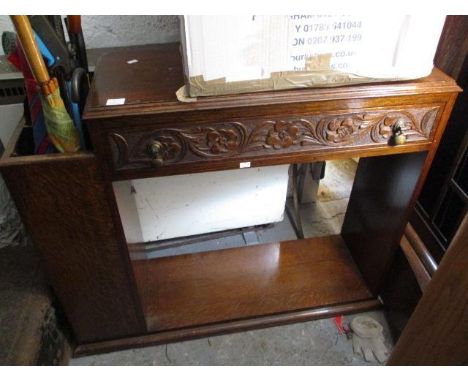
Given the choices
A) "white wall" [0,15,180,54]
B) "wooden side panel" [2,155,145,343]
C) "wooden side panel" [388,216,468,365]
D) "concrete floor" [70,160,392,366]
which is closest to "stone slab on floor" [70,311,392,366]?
"concrete floor" [70,160,392,366]

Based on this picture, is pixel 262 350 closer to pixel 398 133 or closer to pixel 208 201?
pixel 208 201

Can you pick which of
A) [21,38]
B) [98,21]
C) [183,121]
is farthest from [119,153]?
[98,21]

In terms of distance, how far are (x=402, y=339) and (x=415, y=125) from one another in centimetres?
51

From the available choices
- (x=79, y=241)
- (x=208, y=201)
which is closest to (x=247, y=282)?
(x=208, y=201)

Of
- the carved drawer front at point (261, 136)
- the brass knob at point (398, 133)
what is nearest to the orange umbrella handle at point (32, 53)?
the carved drawer front at point (261, 136)

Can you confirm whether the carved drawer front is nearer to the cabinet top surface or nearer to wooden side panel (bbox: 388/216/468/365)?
the cabinet top surface

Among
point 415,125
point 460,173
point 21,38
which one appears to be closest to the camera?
point 21,38

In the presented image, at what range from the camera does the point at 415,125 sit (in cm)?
86

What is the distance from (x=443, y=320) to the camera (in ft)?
2.36

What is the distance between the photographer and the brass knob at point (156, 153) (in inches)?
30.1

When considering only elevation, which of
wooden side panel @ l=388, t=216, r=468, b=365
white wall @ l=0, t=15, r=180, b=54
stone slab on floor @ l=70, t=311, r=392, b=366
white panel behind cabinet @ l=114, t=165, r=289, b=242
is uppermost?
white wall @ l=0, t=15, r=180, b=54

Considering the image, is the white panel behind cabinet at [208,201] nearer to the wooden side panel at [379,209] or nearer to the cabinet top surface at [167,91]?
the wooden side panel at [379,209]

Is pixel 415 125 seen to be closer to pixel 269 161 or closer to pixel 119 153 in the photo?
pixel 269 161

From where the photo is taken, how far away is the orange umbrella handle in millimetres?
623
